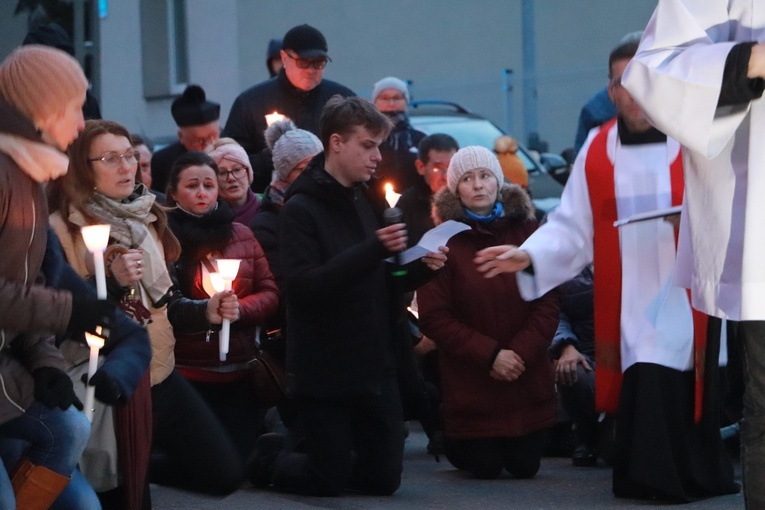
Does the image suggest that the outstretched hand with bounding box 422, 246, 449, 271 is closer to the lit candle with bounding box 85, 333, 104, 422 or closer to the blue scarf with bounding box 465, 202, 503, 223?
the blue scarf with bounding box 465, 202, 503, 223

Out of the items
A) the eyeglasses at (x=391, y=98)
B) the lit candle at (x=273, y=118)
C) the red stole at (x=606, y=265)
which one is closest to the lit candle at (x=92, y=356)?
the red stole at (x=606, y=265)

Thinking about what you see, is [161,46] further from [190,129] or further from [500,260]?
[500,260]

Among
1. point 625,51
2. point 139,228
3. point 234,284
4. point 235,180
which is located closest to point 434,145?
point 235,180

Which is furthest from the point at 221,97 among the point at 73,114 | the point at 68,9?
the point at 73,114

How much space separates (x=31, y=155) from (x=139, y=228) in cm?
195

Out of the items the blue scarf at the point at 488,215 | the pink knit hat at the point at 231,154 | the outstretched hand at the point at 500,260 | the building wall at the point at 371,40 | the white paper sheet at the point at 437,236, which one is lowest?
the outstretched hand at the point at 500,260

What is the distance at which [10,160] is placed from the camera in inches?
175

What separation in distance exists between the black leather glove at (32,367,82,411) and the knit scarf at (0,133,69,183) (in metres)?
0.62

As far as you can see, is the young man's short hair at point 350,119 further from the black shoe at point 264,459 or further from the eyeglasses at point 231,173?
the black shoe at point 264,459

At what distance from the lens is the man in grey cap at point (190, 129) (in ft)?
31.3

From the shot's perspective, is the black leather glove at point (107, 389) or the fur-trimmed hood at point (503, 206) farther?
the fur-trimmed hood at point (503, 206)

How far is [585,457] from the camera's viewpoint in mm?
8133

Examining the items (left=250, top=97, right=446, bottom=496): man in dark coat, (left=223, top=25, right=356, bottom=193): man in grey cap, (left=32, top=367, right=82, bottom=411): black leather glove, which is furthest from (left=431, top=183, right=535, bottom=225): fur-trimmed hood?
(left=32, top=367, right=82, bottom=411): black leather glove

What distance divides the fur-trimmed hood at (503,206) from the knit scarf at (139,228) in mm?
1821
